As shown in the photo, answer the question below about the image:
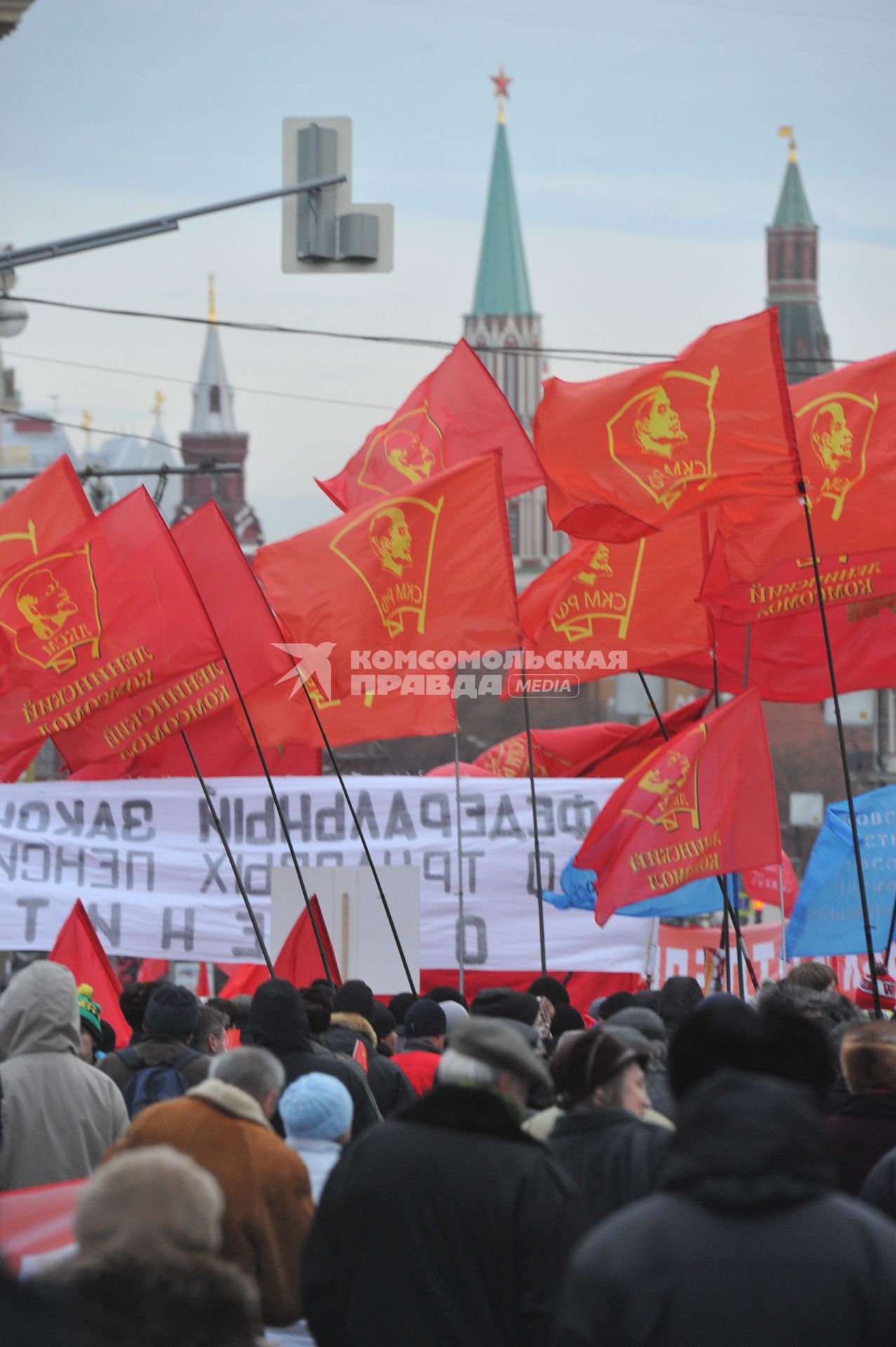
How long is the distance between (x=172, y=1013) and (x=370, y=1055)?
3.25ft

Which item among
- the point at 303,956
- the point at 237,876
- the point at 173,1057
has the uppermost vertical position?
the point at 237,876

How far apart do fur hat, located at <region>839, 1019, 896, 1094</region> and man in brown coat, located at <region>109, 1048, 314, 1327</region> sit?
149 centimetres

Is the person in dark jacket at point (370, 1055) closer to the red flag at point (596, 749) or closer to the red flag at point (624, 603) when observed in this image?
the red flag at point (624, 603)

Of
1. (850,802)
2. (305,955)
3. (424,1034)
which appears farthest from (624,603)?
(424,1034)

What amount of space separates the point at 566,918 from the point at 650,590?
233cm

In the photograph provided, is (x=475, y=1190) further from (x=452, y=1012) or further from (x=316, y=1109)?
(x=452, y=1012)

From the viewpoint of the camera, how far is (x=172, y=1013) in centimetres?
587

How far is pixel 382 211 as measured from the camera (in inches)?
372

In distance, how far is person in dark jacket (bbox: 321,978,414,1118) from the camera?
6.43m

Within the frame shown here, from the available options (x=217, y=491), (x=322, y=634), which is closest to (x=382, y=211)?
(x=322, y=634)

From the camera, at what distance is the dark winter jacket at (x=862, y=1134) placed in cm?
462

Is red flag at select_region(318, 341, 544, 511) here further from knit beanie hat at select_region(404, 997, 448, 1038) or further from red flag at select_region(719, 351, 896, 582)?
knit beanie hat at select_region(404, 997, 448, 1038)

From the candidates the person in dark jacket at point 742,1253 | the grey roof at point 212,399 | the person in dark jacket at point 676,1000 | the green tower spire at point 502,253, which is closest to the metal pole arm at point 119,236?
the person in dark jacket at point 676,1000

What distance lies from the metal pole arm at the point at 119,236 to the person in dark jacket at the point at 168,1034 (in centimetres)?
481
